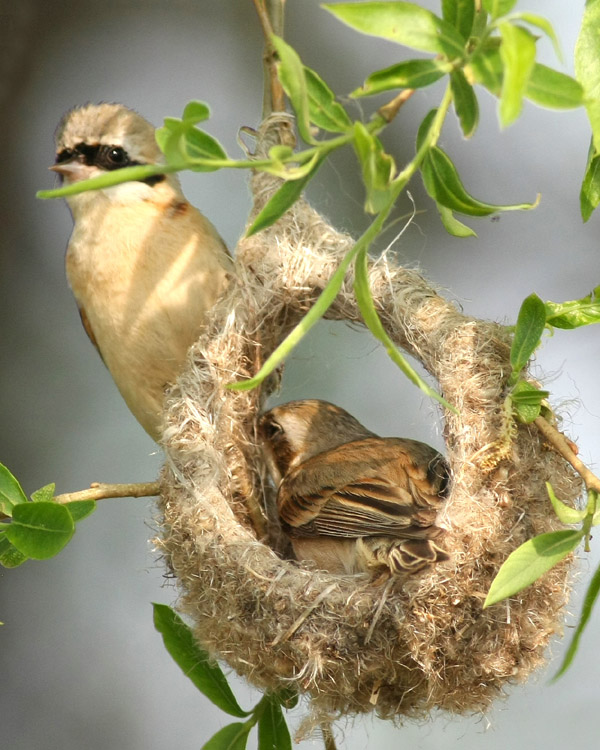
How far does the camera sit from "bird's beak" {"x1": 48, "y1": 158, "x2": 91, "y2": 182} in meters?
3.24

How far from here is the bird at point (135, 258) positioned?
10.6 feet

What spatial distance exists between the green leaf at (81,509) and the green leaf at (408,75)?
1.29 metres

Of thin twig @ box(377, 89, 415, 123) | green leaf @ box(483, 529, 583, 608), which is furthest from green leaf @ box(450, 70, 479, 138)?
green leaf @ box(483, 529, 583, 608)

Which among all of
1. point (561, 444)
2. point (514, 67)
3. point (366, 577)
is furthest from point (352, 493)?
point (514, 67)

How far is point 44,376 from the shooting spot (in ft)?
20.7

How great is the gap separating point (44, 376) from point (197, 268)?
334cm

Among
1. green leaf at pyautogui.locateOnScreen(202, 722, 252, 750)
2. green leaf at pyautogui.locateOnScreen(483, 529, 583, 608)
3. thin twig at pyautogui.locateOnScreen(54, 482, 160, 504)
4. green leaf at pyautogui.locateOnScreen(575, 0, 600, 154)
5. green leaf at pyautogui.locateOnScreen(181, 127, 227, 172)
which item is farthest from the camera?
green leaf at pyautogui.locateOnScreen(202, 722, 252, 750)

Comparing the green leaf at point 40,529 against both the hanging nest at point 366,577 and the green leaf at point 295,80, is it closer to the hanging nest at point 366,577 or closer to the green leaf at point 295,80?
the hanging nest at point 366,577

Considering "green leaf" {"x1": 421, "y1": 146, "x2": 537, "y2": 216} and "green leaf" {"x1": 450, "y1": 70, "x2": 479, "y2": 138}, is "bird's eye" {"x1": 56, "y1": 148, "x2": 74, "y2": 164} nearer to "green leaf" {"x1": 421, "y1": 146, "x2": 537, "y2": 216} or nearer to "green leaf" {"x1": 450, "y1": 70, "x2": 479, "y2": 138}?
"green leaf" {"x1": 421, "y1": 146, "x2": 537, "y2": 216}

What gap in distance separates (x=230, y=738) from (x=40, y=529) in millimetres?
970

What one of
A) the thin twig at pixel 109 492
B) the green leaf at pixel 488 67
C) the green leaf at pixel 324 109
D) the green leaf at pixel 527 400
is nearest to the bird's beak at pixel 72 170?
the thin twig at pixel 109 492

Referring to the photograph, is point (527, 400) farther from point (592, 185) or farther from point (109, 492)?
point (109, 492)

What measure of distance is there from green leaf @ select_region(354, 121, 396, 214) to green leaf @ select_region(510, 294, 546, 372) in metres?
0.95

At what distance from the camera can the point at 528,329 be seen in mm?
2340
